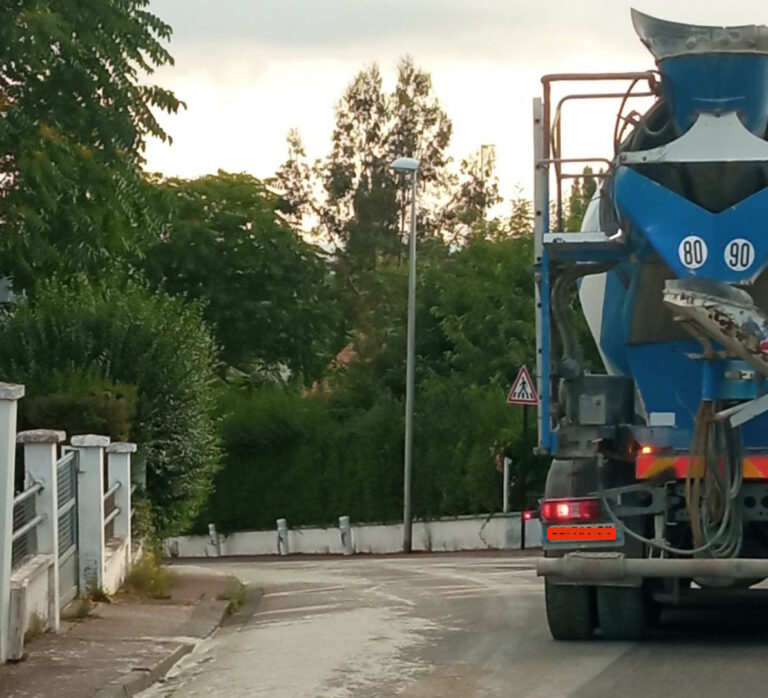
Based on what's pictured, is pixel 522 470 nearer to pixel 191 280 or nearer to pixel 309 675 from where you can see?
pixel 191 280

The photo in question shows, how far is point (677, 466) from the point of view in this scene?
1138 centimetres

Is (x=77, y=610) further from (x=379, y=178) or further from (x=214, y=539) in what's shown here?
(x=379, y=178)

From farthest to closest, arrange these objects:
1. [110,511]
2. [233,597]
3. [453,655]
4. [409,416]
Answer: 1. [409,416]
2. [110,511]
3. [233,597]
4. [453,655]

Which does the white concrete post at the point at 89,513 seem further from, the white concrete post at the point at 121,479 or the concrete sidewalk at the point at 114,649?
the white concrete post at the point at 121,479

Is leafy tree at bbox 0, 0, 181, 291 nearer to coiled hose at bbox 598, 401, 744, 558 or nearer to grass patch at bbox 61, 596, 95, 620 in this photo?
grass patch at bbox 61, 596, 95, 620

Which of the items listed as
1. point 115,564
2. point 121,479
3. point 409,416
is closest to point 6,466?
point 115,564

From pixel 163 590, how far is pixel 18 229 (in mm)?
5795

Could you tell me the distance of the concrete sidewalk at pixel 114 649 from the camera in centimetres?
1052

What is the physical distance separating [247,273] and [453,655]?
38811 millimetres

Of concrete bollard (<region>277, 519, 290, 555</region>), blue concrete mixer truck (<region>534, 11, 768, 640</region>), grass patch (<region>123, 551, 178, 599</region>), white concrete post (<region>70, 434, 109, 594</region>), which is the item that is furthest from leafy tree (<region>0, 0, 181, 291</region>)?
concrete bollard (<region>277, 519, 290, 555</region>)

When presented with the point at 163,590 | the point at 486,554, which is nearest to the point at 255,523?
the point at 486,554

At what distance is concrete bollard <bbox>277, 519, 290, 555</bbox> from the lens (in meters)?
39.2

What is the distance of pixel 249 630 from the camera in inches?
561

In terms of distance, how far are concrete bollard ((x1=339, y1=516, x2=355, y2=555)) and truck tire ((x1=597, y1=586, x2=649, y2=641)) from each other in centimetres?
2490
